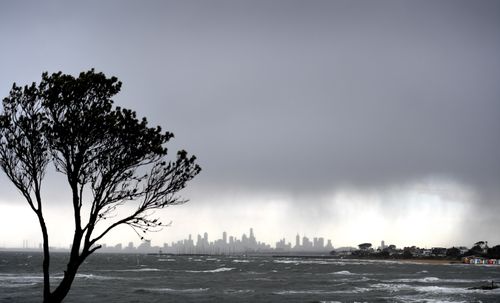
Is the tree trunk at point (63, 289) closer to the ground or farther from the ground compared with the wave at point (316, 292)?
farther from the ground

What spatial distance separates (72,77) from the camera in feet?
50.8

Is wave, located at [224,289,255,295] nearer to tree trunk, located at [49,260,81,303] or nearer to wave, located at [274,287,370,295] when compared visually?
wave, located at [274,287,370,295]

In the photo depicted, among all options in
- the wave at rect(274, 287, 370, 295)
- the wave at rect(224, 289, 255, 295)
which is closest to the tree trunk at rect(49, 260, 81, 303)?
the wave at rect(224, 289, 255, 295)

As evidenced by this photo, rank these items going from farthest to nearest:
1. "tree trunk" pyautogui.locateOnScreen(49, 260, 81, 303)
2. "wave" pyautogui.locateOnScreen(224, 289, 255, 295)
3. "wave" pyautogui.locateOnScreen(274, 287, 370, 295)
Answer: "wave" pyautogui.locateOnScreen(224, 289, 255, 295)
"wave" pyautogui.locateOnScreen(274, 287, 370, 295)
"tree trunk" pyautogui.locateOnScreen(49, 260, 81, 303)

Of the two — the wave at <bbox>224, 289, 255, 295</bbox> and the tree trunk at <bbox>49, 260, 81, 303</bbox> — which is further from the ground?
the tree trunk at <bbox>49, 260, 81, 303</bbox>

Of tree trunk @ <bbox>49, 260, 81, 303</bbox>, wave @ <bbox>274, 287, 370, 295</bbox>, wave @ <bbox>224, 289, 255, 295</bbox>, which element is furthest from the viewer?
wave @ <bbox>224, 289, 255, 295</bbox>

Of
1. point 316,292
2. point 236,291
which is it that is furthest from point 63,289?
point 316,292

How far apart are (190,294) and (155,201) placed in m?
40.8

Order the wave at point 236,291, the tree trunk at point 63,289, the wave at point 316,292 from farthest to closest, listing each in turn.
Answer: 1. the wave at point 236,291
2. the wave at point 316,292
3. the tree trunk at point 63,289

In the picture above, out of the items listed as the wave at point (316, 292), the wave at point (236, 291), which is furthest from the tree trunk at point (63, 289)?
the wave at point (316, 292)

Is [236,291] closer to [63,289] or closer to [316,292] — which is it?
[316,292]

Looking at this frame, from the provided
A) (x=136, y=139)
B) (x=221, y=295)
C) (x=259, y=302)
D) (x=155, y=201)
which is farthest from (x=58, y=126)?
(x=221, y=295)

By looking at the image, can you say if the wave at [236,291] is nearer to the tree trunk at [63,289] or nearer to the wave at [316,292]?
the wave at [316,292]

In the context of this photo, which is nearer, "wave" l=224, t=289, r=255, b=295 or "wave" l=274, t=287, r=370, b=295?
"wave" l=274, t=287, r=370, b=295
